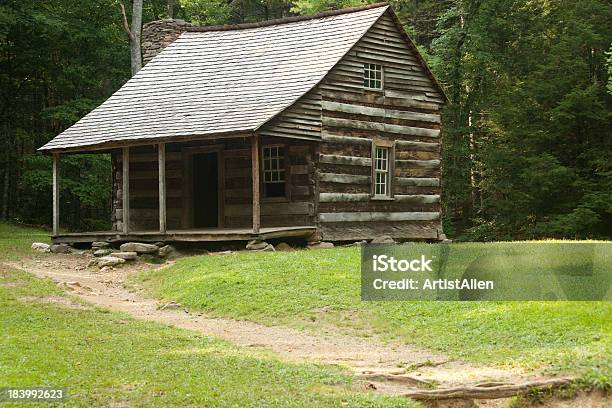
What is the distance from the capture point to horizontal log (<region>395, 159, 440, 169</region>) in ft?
87.8

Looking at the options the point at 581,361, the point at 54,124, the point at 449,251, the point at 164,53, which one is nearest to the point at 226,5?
the point at 54,124

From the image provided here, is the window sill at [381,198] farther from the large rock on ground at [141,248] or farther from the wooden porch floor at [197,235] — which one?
the large rock on ground at [141,248]

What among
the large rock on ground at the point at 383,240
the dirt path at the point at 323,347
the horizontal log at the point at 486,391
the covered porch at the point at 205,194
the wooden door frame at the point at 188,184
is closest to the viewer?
the horizontal log at the point at 486,391

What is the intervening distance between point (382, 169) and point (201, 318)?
12.3m

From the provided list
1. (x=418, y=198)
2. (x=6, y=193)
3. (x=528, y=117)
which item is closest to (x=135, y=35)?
(x=6, y=193)

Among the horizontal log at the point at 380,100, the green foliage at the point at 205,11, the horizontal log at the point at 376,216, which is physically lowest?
the horizontal log at the point at 376,216

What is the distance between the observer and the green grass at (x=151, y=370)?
9258 mm

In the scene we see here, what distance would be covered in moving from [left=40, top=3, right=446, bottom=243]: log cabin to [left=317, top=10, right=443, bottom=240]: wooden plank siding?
0.14 feet

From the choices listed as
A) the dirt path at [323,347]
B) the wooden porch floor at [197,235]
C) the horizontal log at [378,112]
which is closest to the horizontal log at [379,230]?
the wooden porch floor at [197,235]

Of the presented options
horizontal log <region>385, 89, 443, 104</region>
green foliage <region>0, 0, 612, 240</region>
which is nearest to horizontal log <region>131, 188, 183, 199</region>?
horizontal log <region>385, 89, 443, 104</region>

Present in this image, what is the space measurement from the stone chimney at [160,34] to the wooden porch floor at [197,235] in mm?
11383

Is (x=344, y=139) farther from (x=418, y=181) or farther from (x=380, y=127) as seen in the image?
(x=418, y=181)

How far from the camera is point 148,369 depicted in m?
10.5

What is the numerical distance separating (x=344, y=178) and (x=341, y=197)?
58 centimetres
